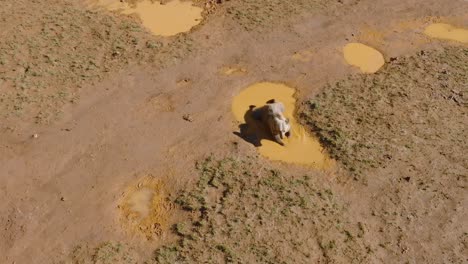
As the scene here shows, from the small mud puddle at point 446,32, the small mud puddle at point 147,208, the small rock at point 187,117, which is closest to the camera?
the small mud puddle at point 147,208

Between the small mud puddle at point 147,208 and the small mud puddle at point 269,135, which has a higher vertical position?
the small mud puddle at point 147,208

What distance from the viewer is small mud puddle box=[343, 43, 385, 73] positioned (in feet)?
32.7

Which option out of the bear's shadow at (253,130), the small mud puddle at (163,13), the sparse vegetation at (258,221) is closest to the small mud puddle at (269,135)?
the bear's shadow at (253,130)

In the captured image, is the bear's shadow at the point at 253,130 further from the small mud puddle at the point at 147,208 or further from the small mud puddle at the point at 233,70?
the small mud puddle at the point at 147,208

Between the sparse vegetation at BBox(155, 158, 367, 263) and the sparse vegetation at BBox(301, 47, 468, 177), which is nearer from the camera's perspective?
the sparse vegetation at BBox(155, 158, 367, 263)

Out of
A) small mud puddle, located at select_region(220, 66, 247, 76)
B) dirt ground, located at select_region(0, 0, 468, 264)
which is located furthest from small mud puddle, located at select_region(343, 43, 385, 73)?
small mud puddle, located at select_region(220, 66, 247, 76)

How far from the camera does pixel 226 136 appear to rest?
8.45m

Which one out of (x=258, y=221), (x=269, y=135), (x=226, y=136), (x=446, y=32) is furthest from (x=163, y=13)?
(x=446, y=32)

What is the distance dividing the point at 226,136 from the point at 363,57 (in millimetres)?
3401

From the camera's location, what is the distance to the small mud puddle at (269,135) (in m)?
8.22

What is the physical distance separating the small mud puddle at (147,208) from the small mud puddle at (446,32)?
645 centimetres

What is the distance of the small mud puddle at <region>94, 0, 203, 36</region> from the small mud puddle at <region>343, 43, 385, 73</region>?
118 inches

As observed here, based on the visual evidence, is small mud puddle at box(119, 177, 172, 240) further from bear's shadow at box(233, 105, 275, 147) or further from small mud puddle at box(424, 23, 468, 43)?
small mud puddle at box(424, 23, 468, 43)

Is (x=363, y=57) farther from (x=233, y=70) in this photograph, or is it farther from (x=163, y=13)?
(x=163, y=13)
